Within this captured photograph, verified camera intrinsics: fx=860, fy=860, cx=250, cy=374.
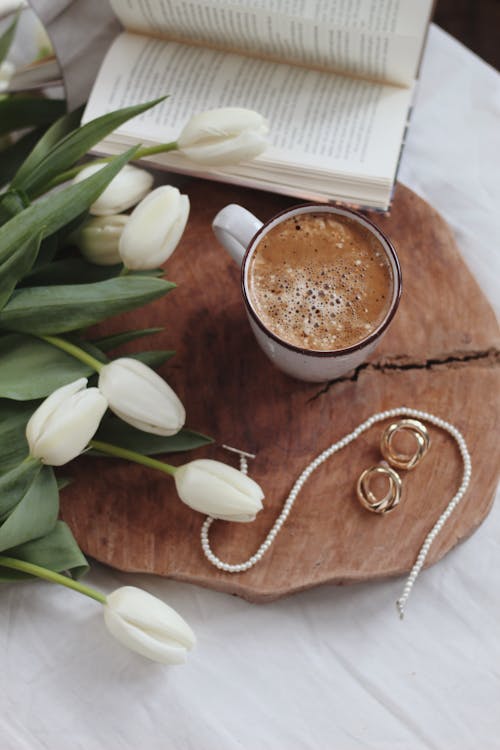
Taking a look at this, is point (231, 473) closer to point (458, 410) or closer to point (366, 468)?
point (366, 468)

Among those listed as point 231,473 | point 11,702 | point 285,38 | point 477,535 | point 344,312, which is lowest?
point 11,702

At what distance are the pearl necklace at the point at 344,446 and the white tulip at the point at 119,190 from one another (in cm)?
30

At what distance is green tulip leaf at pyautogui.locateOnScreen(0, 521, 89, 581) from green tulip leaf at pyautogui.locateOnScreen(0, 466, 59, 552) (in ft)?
0.05

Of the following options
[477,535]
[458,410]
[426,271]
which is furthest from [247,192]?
[477,535]

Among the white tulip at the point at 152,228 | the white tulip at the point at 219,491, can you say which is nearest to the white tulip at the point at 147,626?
the white tulip at the point at 219,491

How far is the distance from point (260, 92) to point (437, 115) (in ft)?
0.83

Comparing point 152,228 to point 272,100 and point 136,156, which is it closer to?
point 136,156

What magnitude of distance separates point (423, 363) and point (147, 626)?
42 cm

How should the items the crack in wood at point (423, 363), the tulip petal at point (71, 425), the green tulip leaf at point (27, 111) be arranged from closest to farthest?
1. the tulip petal at point (71, 425)
2. the crack in wood at point (423, 363)
3. the green tulip leaf at point (27, 111)

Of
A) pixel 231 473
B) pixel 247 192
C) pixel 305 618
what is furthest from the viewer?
pixel 247 192

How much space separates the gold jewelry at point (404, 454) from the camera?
3.05ft

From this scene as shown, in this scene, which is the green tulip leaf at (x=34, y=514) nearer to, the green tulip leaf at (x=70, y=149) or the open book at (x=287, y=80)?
the green tulip leaf at (x=70, y=149)

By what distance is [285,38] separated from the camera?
3.49 ft

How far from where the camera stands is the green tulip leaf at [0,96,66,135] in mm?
1082
